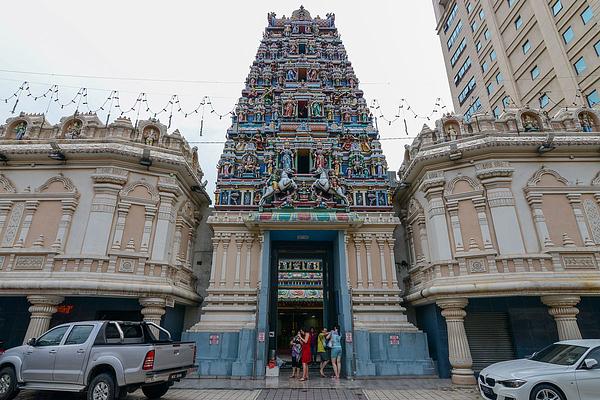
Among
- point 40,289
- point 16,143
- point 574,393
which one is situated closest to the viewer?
point 574,393

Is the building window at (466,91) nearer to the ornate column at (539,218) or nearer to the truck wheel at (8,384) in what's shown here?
the ornate column at (539,218)

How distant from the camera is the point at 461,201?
43.8ft

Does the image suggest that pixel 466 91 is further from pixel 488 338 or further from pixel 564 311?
pixel 488 338

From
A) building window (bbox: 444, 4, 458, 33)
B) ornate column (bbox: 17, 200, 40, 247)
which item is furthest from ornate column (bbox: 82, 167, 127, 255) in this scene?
building window (bbox: 444, 4, 458, 33)

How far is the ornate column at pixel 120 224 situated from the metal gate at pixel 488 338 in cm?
1448

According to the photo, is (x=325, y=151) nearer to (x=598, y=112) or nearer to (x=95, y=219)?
(x=95, y=219)

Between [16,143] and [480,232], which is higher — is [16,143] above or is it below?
above

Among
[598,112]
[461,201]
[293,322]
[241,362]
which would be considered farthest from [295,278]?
[598,112]

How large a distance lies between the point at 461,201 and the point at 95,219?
49.3 feet

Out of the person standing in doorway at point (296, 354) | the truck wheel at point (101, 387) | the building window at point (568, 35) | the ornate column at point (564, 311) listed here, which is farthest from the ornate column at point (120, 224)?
the building window at point (568, 35)

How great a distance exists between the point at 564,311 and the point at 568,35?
2262 cm

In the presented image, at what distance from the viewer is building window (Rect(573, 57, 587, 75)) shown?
2237 cm

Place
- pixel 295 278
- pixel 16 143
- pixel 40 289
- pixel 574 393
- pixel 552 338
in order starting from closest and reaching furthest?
pixel 574 393 → pixel 40 289 → pixel 552 338 → pixel 16 143 → pixel 295 278

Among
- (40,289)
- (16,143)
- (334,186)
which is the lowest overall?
(40,289)
